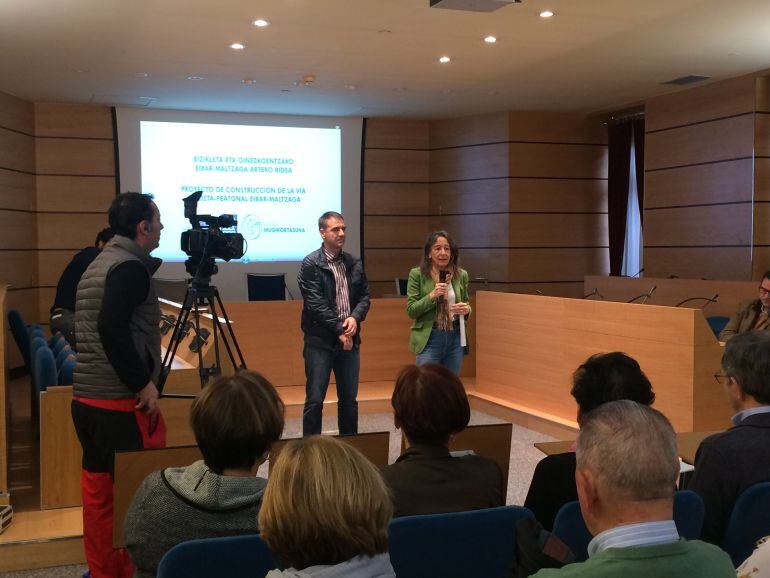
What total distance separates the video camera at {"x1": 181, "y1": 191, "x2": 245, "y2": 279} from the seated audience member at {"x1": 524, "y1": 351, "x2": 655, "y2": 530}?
6.89 ft

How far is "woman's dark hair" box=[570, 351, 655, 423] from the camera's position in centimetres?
225

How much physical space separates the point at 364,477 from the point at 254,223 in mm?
9246

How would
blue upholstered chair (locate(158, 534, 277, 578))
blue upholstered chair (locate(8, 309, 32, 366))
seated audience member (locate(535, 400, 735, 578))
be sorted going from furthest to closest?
blue upholstered chair (locate(8, 309, 32, 366)), blue upholstered chair (locate(158, 534, 277, 578)), seated audience member (locate(535, 400, 735, 578))

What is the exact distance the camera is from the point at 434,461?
2055 mm

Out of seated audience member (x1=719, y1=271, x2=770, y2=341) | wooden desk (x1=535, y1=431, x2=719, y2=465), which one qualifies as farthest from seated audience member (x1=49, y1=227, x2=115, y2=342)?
seated audience member (x1=719, y1=271, x2=770, y2=341)

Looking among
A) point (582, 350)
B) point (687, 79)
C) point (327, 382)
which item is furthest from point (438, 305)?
point (687, 79)

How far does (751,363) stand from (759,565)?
0.88 meters

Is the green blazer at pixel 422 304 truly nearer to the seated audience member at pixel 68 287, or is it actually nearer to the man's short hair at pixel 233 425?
the seated audience member at pixel 68 287

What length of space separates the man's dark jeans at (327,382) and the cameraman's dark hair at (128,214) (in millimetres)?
1961

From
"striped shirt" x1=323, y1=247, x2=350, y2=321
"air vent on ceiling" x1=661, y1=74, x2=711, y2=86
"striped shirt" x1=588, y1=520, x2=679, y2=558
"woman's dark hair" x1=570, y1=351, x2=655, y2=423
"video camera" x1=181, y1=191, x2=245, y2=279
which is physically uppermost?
"air vent on ceiling" x1=661, y1=74, x2=711, y2=86

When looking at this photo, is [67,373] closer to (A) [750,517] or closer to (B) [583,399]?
(B) [583,399]

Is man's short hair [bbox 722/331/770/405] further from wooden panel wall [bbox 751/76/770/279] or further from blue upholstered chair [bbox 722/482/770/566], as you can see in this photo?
wooden panel wall [bbox 751/76/770/279]

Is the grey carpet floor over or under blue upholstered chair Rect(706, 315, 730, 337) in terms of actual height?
under

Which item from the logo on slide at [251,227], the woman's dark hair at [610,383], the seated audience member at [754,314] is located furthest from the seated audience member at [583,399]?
the logo on slide at [251,227]
